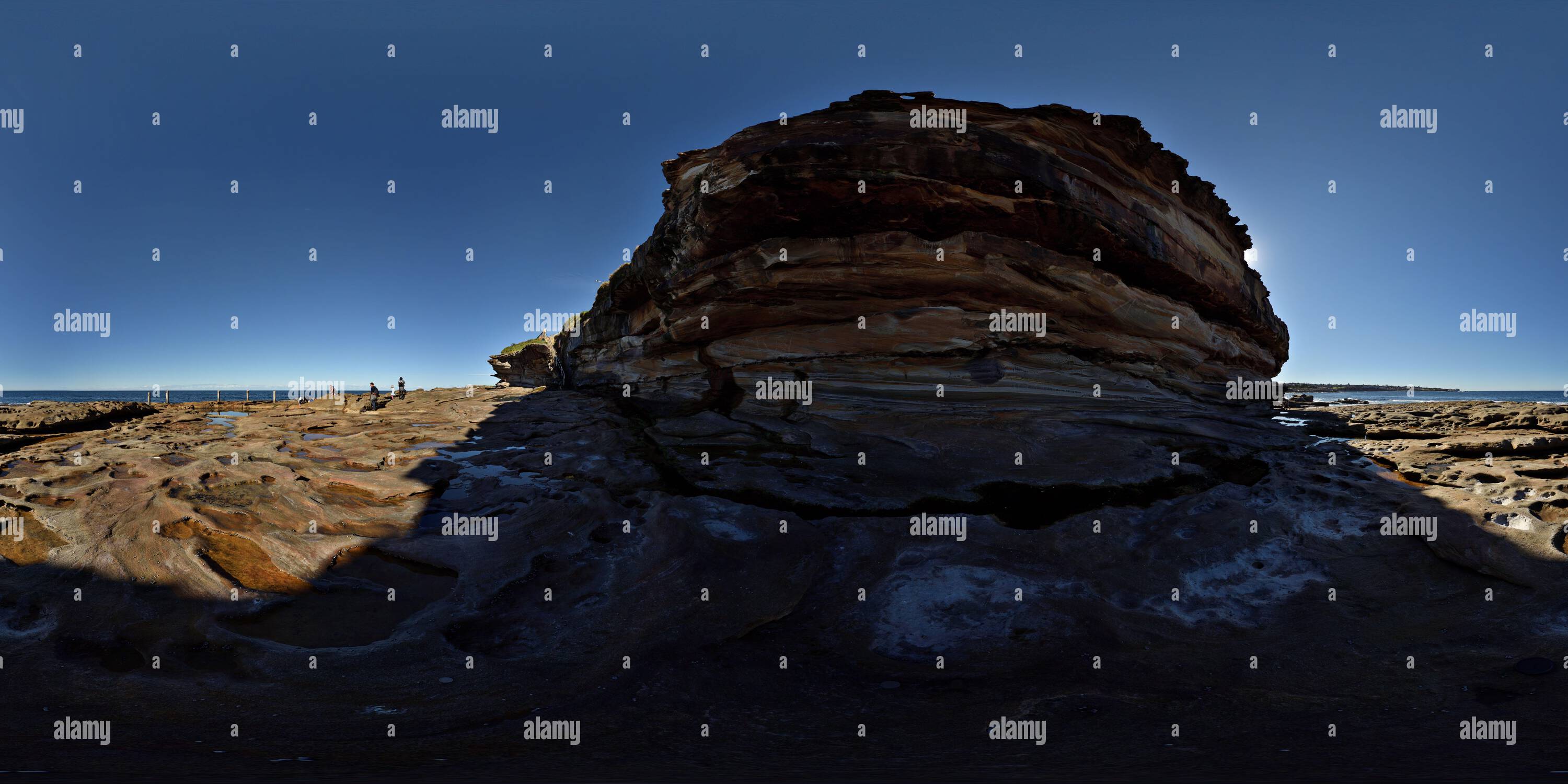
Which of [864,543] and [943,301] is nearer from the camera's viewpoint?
[864,543]

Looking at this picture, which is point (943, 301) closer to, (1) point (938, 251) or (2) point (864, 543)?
(1) point (938, 251)

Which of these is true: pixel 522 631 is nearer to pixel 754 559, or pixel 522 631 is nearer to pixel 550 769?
pixel 550 769

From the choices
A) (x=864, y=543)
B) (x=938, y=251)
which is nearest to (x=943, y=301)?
(x=938, y=251)

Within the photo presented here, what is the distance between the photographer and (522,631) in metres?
6.04

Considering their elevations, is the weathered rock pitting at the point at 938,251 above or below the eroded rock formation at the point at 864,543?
above

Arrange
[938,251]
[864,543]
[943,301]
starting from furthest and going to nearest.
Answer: [943,301] → [938,251] → [864,543]

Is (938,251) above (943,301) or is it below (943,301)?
above

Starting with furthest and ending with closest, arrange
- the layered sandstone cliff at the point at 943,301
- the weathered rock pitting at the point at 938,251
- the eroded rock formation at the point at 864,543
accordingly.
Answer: the weathered rock pitting at the point at 938,251, the layered sandstone cliff at the point at 943,301, the eroded rock formation at the point at 864,543

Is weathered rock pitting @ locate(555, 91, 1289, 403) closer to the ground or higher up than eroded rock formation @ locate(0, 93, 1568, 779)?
higher up

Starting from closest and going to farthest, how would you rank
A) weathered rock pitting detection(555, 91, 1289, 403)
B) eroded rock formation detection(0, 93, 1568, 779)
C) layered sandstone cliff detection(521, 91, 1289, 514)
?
eroded rock formation detection(0, 93, 1568, 779)
layered sandstone cliff detection(521, 91, 1289, 514)
weathered rock pitting detection(555, 91, 1289, 403)

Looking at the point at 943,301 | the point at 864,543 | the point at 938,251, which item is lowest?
the point at 864,543

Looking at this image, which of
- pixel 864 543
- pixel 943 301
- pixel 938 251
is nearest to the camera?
pixel 864 543

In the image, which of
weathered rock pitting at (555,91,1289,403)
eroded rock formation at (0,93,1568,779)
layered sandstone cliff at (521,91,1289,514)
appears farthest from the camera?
weathered rock pitting at (555,91,1289,403)

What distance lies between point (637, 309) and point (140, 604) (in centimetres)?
1829
